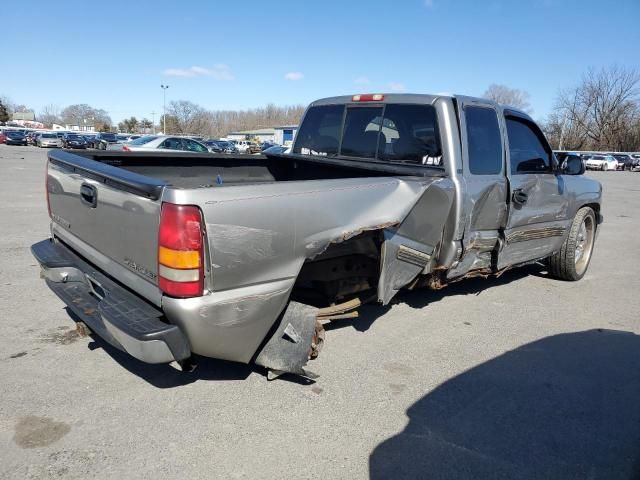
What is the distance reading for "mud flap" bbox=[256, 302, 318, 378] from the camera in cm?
307

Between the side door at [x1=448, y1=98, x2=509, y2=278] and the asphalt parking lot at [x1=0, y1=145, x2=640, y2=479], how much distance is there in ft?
2.39

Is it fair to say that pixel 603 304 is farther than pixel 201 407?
Yes

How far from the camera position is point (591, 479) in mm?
2504

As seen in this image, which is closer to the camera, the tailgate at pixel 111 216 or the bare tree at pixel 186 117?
the tailgate at pixel 111 216

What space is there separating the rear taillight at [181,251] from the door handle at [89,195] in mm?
845

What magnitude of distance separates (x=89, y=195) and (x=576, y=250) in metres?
5.69

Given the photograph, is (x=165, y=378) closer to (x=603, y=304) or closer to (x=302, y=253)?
(x=302, y=253)

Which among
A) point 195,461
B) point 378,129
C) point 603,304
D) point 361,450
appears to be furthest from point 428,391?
point 603,304

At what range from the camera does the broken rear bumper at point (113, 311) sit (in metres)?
2.51

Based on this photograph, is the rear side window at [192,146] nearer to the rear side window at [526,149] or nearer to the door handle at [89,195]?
the rear side window at [526,149]

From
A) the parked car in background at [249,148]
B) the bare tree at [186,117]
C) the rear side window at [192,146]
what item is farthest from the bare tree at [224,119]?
the rear side window at [192,146]

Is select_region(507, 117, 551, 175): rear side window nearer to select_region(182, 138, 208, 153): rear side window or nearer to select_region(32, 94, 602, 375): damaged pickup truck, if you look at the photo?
select_region(32, 94, 602, 375): damaged pickup truck

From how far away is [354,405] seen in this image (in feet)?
10.1

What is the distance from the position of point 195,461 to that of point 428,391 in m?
1.61
